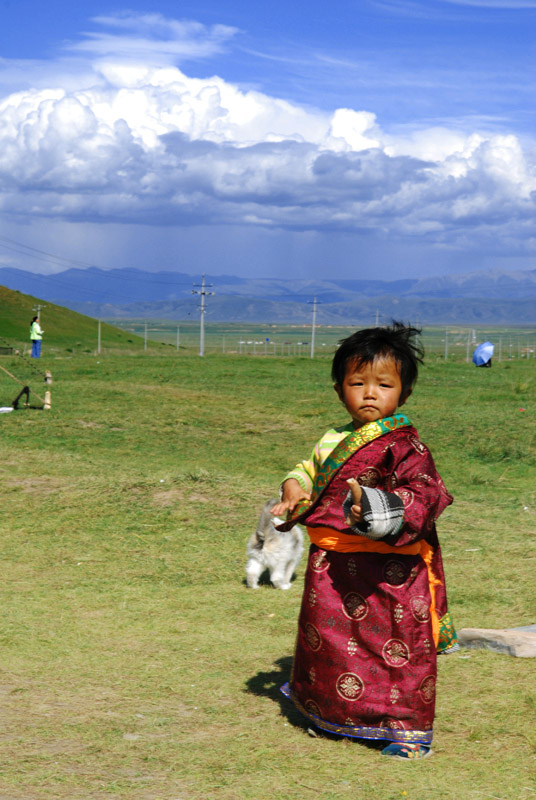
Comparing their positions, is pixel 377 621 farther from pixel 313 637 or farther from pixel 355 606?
pixel 313 637

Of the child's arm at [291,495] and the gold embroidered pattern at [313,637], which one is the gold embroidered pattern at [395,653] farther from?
the child's arm at [291,495]

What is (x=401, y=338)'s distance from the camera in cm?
463

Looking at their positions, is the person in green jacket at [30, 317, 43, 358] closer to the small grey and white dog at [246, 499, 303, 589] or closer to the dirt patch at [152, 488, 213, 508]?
the dirt patch at [152, 488, 213, 508]

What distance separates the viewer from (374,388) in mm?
4555

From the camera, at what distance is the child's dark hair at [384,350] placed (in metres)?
4.55

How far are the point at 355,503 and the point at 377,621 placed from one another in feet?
2.30

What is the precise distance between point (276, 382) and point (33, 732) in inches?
828

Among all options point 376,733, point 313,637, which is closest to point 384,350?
point 313,637

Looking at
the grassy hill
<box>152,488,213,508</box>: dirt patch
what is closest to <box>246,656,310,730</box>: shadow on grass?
<box>152,488,213,508</box>: dirt patch

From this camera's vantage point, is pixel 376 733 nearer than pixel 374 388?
Yes

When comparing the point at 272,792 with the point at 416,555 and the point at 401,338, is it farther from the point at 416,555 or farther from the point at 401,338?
the point at 401,338

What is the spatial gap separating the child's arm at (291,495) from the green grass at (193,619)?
48.5 inches

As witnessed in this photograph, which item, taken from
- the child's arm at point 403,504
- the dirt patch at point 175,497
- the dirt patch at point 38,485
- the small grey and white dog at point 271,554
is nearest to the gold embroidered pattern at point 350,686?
the child's arm at point 403,504

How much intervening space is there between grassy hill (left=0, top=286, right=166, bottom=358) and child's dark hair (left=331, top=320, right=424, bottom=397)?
5513cm
